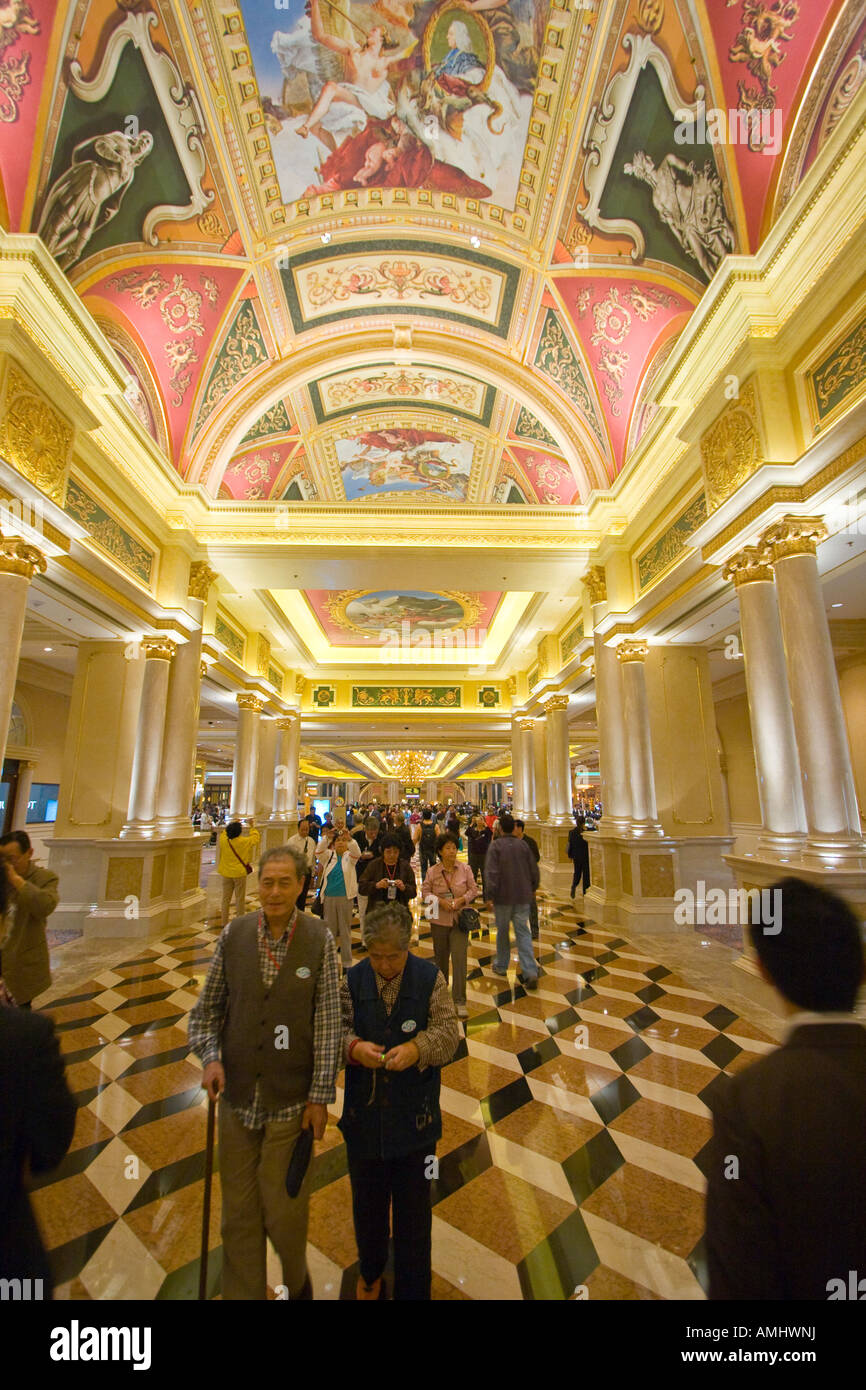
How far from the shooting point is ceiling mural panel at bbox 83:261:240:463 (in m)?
5.89

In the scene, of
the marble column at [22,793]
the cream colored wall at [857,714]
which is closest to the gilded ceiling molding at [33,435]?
the marble column at [22,793]

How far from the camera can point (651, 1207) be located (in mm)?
2262

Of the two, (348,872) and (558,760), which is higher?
(558,760)

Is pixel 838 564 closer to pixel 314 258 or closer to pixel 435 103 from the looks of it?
pixel 435 103

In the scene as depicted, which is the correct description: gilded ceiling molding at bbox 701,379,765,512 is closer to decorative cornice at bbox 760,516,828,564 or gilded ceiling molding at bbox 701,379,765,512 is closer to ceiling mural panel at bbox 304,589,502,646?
decorative cornice at bbox 760,516,828,564

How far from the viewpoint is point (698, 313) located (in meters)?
5.07

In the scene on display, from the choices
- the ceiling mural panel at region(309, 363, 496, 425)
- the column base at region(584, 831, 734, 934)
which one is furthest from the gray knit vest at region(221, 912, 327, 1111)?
the ceiling mural panel at region(309, 363, 496, 425)

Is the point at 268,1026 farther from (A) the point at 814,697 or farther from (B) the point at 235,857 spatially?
(B) the point at 235,857

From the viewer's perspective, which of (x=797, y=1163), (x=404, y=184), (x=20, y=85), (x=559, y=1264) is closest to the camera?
(x=797, y=1163)

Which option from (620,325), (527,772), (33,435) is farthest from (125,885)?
(527,772)

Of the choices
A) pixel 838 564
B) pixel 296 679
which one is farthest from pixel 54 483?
pixel 296 679

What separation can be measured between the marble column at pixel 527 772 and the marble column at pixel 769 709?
32.9ft

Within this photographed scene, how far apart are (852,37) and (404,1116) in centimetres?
663

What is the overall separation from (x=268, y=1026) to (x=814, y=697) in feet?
14.3
